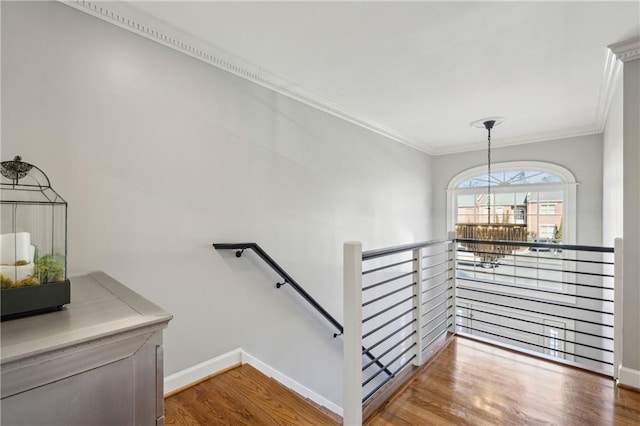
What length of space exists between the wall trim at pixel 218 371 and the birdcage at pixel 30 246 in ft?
3.76

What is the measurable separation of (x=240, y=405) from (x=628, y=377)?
8.65 feet

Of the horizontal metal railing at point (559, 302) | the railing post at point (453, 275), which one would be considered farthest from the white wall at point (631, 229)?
the railing post at point (453, 275)

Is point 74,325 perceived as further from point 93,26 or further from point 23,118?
point 93,26

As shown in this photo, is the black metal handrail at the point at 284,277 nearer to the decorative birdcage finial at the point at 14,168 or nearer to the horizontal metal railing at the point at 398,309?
the horizontal metal railing at the point at 398,309

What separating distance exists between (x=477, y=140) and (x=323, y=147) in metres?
3.01

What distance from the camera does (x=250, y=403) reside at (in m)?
1.80

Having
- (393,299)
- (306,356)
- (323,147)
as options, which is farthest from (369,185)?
(306,356)

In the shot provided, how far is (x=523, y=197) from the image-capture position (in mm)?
4793

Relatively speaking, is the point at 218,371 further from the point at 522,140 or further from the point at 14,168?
the point at 522,140

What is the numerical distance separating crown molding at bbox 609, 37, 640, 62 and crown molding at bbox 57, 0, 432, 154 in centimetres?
219

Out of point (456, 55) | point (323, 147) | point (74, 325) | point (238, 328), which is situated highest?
point (456, 55)

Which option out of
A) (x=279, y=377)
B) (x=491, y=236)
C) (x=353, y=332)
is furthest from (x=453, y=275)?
(x=279, y=377)

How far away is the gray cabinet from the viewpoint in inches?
30.0

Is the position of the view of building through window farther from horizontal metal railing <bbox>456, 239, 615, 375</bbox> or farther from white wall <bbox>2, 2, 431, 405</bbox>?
white wall <bbox>2, 2, 431, 405</bbox>
